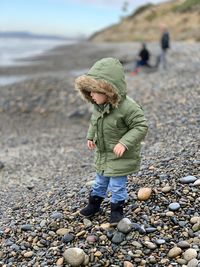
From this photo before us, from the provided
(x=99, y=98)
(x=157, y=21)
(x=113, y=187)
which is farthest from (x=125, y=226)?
(x=157, y=21)

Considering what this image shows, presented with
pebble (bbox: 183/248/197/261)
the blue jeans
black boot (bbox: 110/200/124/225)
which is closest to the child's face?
the blue jeans

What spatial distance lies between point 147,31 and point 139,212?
6469 cm

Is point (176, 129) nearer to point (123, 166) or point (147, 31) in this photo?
point (123, 166)

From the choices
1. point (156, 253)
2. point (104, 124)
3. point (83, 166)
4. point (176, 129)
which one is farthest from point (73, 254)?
point (176, 129)

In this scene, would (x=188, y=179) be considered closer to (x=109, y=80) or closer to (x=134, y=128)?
(x=134, y=128)

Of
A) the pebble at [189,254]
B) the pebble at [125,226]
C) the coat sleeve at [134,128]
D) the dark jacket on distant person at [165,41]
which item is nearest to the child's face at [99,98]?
the coat sleeve at [134,128]

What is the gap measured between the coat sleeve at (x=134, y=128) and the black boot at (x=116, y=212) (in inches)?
32.9

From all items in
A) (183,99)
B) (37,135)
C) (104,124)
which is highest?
(104,124)

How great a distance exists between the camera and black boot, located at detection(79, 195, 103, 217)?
5879 mm

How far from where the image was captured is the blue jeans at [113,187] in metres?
5.43

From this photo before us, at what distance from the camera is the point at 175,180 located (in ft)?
20.9

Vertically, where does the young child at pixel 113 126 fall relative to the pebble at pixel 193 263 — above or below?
above

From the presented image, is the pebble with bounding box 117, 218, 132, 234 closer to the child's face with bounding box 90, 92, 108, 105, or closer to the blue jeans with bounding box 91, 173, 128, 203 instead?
the blue jeans with bounding box 91, 173, 128, 203

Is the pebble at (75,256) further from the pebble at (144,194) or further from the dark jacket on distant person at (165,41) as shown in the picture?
the dark jacket on distant person at (165,41)
